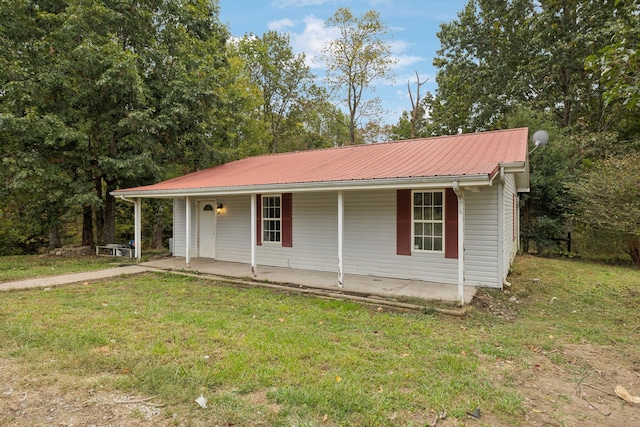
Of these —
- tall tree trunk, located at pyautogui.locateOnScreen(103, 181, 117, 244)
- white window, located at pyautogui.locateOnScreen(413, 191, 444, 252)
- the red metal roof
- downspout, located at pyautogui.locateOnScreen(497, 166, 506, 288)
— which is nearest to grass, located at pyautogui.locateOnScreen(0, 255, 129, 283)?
tall tree trunk, located at pyautogui.locateOnScreen(103, 181, 117, 244)

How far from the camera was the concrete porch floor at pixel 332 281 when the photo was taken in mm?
6539

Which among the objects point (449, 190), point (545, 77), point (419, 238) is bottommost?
point (419, 238)

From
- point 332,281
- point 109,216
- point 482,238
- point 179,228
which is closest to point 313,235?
point 332,281

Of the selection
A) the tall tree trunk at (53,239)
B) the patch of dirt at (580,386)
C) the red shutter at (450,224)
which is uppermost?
the red shutter at (450,224)

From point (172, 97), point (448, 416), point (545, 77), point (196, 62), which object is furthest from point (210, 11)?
point (448, 416)

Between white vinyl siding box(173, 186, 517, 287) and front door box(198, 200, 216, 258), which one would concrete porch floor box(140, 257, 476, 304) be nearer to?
white vinyl siding box(173, 186, 517, 287)

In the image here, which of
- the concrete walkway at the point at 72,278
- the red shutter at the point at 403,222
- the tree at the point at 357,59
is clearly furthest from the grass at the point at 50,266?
the tree at the point at 357,59

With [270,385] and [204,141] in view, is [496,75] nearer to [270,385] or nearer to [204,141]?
[204,141]

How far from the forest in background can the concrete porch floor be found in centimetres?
484

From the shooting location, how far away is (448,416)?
9.05 ft

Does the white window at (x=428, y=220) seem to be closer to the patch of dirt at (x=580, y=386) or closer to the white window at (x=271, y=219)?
the patch of dirt at (x=580, y=386)

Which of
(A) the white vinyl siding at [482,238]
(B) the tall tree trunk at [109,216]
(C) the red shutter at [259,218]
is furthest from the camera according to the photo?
(B) the tall tree trunk at [109,216]

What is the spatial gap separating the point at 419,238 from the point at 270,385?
17.5 ft

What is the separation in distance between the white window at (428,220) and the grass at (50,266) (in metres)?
8.74
